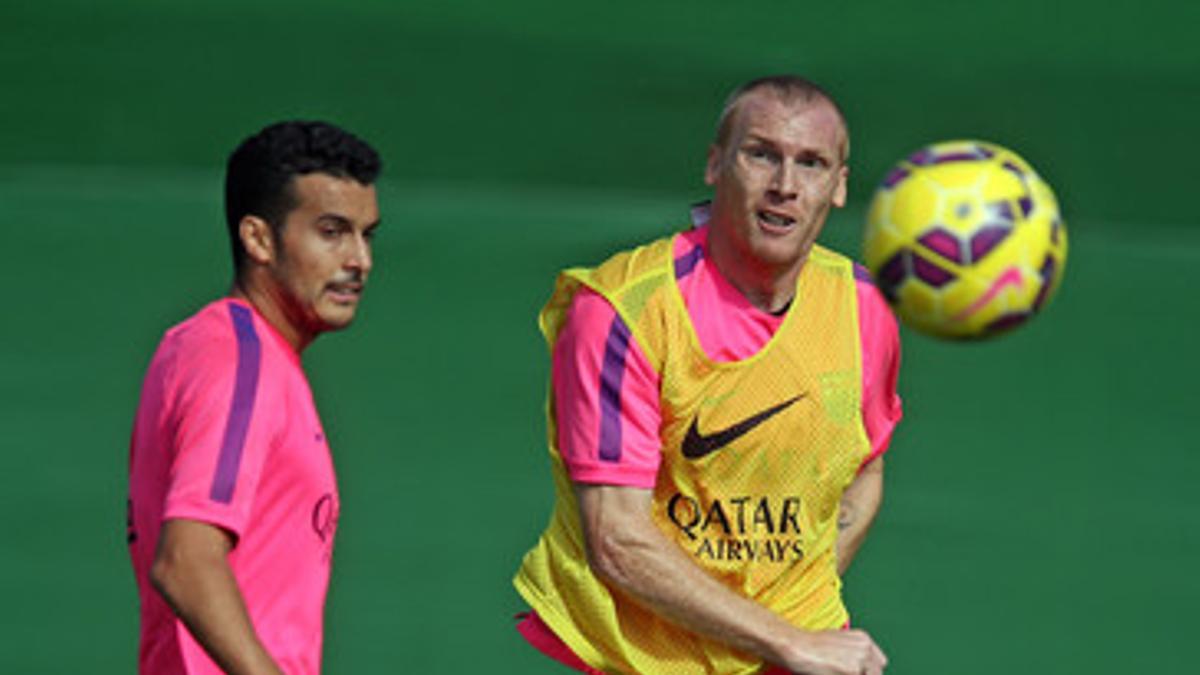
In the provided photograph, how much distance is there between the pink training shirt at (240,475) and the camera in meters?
3.92

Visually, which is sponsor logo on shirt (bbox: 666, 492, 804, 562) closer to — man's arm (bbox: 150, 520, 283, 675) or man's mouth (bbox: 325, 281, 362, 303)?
man's mouth (bbox: 325, 281, 362, 303)

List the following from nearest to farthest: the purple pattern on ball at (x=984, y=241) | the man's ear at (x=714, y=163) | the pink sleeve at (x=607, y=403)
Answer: the purple pattern on ball at (x=984, y=241), the pink sleeve at (x=607, y=403), the man's ear at (x=714, y=163)

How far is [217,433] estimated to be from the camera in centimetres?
393

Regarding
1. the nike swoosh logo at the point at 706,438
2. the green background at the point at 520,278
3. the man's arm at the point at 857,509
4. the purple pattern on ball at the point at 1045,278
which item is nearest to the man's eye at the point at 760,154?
the nike swoosh logo at the point at 706,438

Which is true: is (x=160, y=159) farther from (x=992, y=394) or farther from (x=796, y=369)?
(x=796, y=369)

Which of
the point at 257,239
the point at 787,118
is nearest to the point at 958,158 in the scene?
the point at 787,118

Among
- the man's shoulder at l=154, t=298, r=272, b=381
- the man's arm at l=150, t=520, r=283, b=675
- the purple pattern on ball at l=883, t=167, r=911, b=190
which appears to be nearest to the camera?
the man's arm at l=150, t=520, r=283, b=675

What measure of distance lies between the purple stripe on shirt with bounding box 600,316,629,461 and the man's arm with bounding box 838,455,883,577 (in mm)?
803

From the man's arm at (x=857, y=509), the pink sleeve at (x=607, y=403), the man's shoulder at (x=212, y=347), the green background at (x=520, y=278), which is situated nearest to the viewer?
the man's shoulder at (x=212, y=347)

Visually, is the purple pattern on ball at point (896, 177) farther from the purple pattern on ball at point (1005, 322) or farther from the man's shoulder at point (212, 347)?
the man's shoulder at point (212, 347)

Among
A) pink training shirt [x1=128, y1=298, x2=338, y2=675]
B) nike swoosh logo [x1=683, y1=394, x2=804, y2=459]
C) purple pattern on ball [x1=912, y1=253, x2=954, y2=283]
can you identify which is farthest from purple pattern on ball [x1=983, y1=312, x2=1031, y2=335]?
pink training shirt [x1=128, y1=298, x2=338, y2=675]

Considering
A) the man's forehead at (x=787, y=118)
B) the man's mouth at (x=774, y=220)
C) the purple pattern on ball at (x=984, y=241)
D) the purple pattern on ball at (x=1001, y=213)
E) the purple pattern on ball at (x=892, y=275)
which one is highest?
the man's forehead at (x=787, y=118)

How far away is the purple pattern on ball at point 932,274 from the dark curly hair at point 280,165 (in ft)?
3.73

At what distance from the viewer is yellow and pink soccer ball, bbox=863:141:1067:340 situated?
480cm
